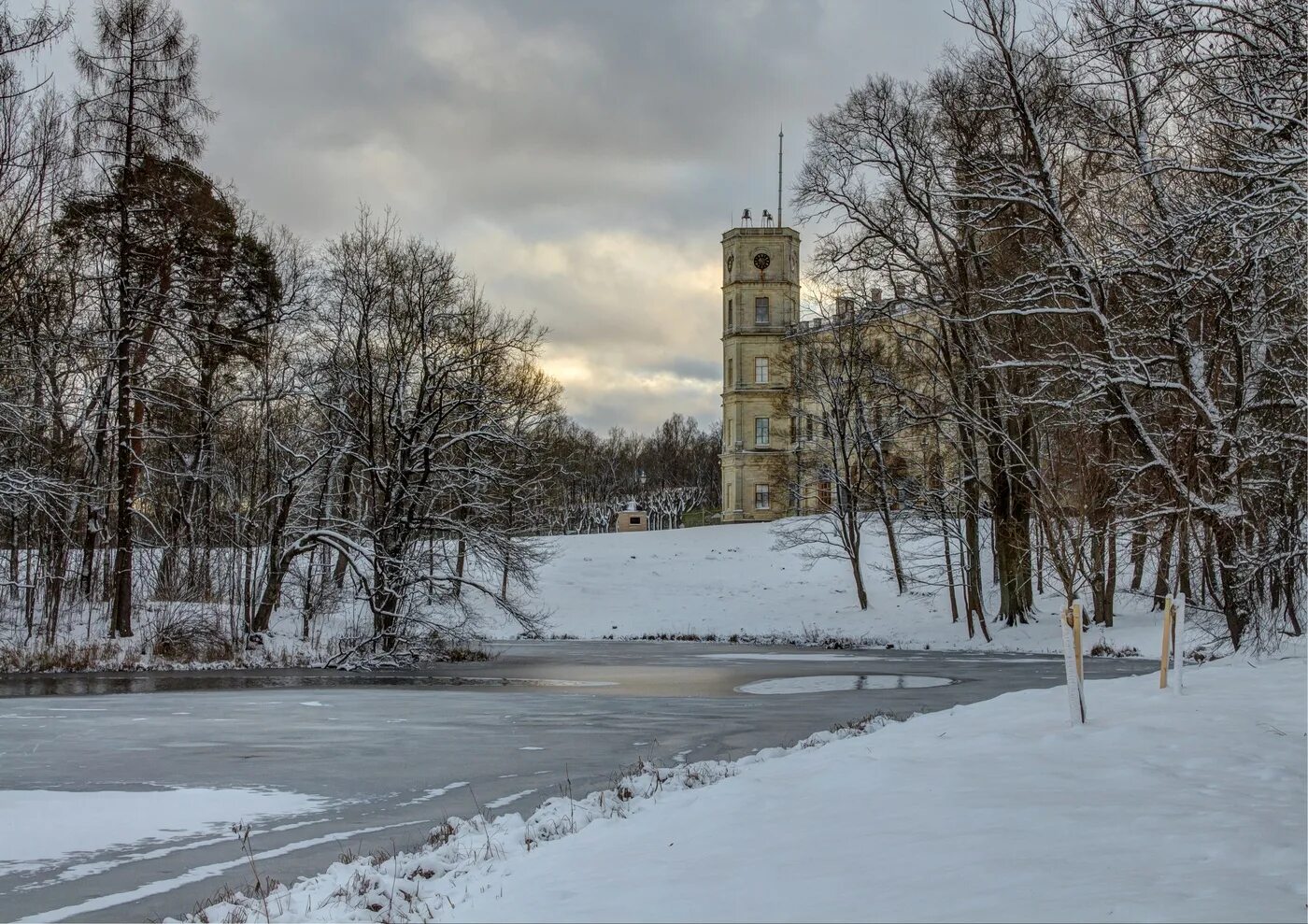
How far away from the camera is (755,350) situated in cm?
8594

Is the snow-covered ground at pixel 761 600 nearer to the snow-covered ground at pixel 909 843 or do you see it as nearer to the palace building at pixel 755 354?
the palace building at pixel 755 354

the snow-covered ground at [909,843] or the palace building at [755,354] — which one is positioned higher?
the palace building at [755,354]

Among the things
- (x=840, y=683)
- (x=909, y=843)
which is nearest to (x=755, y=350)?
(x=840, y=683)

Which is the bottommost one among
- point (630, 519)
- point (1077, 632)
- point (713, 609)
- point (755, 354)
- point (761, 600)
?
point (1077, 632)

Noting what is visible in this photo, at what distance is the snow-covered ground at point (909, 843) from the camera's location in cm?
586

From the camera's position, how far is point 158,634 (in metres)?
28.9

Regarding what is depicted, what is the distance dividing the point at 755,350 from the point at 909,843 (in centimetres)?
7979

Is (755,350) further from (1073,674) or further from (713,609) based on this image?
(1073,674)

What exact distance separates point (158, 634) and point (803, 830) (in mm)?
24775

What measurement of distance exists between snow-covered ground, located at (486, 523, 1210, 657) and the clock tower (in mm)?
16622

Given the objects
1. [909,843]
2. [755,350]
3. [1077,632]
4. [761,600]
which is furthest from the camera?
[755,350]

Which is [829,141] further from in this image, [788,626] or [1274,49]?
[1274,49]

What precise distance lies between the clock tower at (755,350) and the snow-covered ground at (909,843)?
7418cm

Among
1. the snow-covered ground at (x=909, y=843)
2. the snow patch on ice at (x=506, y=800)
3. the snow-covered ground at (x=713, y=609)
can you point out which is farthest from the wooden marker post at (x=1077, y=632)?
the snow-covered ground at (x=713, y=609)
